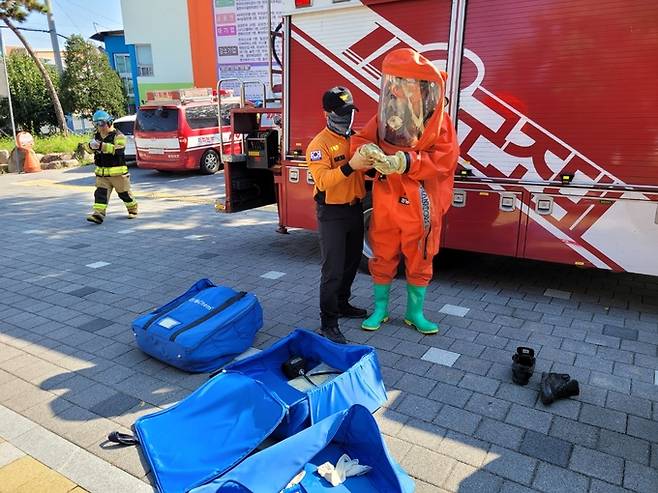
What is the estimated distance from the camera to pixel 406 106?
12.4 feet

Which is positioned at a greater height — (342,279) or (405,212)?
(405,212)

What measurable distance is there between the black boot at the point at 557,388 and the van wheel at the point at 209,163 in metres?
12.1

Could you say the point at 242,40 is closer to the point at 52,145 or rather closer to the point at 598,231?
the point at 52,145

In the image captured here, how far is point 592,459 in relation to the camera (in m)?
2.68

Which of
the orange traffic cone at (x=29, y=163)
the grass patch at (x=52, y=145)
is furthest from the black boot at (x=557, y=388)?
the grass patch at (x=52, y=145)

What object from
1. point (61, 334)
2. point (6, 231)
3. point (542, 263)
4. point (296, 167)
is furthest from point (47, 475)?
point (6, 231)

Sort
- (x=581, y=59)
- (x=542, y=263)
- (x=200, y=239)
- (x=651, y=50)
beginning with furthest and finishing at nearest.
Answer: (x=200, y=239)
(x=542, y=263)
(x=581, y=59)
(x=651, y=50)

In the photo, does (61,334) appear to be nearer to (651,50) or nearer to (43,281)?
(43,281)

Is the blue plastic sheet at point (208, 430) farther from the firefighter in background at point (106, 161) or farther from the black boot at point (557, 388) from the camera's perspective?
the firefighter in background at point (106, 161)

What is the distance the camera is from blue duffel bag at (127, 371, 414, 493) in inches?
89.7

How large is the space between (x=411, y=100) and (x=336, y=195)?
867 mm

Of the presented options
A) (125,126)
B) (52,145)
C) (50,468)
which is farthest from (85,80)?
(50,468)

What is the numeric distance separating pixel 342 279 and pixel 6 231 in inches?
258

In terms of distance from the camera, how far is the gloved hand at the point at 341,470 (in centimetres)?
236
